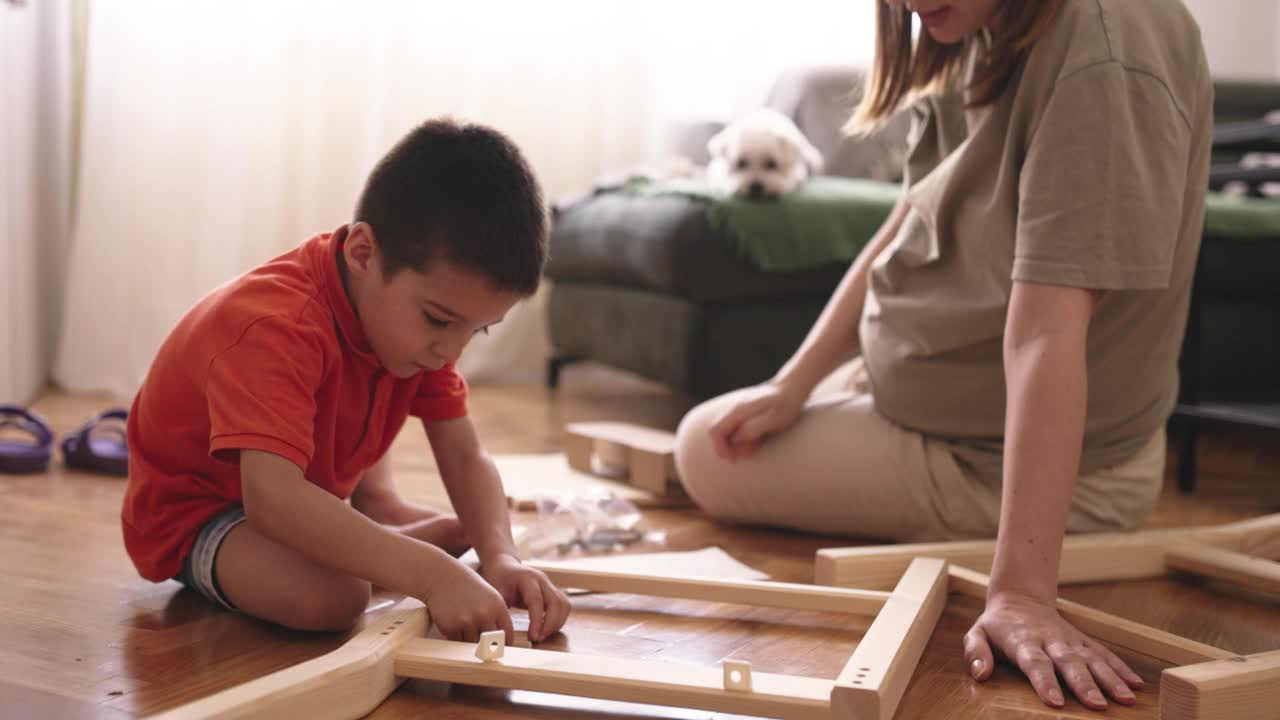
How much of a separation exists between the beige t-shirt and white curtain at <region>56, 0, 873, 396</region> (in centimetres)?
151

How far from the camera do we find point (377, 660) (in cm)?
75

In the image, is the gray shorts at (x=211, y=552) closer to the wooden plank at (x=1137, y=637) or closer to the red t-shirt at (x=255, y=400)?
the red t-shirt at (x=255, y=400)

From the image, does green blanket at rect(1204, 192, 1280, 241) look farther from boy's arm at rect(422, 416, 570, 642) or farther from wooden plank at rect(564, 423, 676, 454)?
boy's arm at rect(422, 416, 570, 642)

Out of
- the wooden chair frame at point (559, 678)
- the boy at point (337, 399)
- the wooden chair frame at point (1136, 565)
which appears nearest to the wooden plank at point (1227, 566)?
the wooden chair frame at point (1136, 565)

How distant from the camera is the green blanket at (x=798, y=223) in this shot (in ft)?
5.92

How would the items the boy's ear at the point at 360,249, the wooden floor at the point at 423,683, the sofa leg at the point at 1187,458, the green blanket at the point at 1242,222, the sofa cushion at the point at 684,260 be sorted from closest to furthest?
the wooden floor at the point at 423,683 < the boy's ear at the point at 360,249 < the sofa leg at the point at 1187,458 < the sofa cushion at the point at 684,260 < the green blanket at the point at 1242,222

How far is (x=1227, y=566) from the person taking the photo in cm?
106

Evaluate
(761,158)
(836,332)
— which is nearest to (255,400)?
(836,332)

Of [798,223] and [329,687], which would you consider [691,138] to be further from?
[329,687]

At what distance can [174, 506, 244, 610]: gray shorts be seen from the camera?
3.02 ft

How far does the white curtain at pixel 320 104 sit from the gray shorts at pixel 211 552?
4.95ft

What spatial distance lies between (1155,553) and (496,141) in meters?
0.71

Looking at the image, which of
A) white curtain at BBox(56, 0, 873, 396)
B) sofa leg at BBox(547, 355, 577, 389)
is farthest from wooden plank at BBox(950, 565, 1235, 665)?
white curtain at BBox(56, 0, 873, 396)

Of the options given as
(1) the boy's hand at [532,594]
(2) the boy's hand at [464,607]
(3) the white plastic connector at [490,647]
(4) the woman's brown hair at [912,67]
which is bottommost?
(1) the boy's hand at [532,594]
